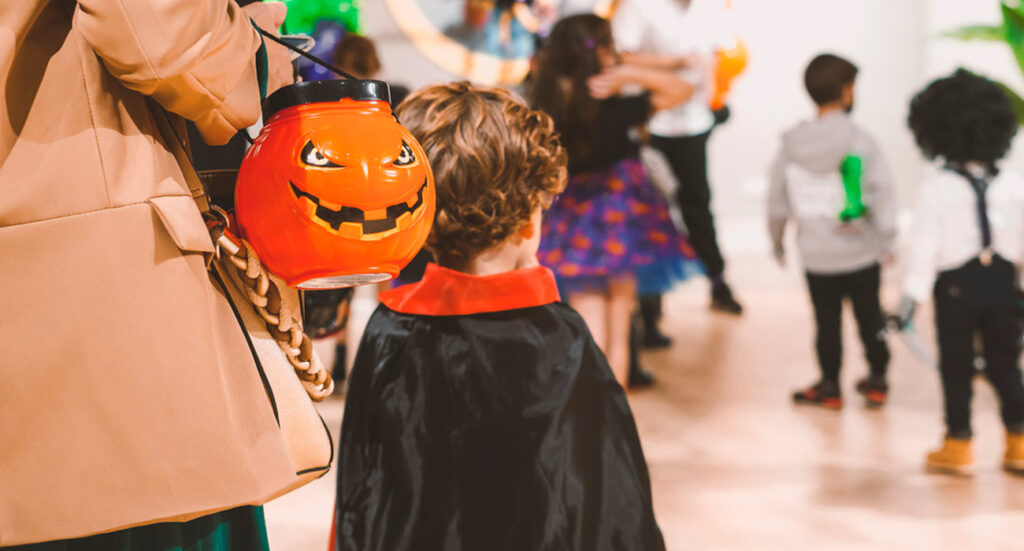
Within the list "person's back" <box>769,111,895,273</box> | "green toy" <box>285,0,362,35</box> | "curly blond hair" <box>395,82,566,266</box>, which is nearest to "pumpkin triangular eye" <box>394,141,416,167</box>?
"curly blond hair" <box>395,82,566,266</box>

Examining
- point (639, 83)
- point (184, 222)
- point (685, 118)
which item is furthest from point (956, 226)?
point (184, 222)

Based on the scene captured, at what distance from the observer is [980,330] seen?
314 cm

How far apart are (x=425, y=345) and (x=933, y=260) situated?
2151mm

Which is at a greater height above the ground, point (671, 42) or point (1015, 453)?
point (671, 42)

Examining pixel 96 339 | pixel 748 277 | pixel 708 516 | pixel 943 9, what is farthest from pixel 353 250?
pixel 943 9

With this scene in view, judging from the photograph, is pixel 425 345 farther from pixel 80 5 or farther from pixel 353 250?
pixel 80 5

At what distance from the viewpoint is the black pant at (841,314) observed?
12.5 feet

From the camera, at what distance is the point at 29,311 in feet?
3.02

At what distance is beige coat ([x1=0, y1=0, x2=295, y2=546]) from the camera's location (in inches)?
36.1

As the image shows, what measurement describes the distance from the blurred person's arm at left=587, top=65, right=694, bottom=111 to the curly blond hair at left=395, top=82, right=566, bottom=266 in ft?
4.81

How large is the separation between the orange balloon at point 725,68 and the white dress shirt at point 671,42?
10 centimetres

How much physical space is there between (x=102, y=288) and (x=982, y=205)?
112 inches

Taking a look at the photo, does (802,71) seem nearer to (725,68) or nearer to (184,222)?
(725,68)

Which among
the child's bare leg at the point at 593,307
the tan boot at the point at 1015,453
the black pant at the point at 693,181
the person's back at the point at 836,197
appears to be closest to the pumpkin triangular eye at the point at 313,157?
the child's bare leg at the point at 593,307
